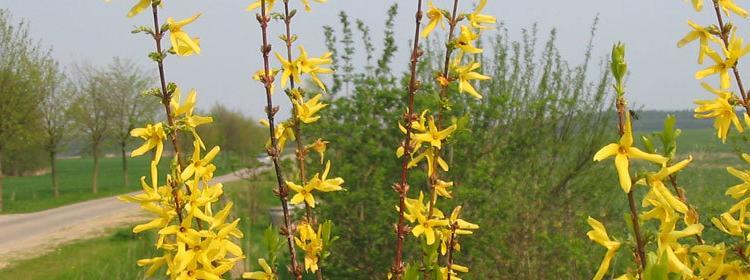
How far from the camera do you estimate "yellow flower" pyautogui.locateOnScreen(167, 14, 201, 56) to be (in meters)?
1.80

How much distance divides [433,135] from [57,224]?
55.0 feet

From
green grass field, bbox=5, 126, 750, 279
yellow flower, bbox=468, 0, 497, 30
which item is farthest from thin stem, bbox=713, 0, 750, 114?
green grass field, bbox=5, 126, 750, 279

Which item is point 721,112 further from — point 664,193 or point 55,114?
point 55,114

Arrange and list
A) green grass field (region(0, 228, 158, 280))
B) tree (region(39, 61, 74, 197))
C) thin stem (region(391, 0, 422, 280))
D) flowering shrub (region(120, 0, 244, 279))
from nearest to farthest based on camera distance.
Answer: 1. flowering shrub (region(120, 0, 244, 279))
2. thin stem (region(391, 0, 422, 280))
3. green grass field (region(0, 228, 158, 280))
4. tree (region(39, 61, 74, 197))

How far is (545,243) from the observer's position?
571 cm

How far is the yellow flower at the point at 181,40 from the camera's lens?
1.80 meters

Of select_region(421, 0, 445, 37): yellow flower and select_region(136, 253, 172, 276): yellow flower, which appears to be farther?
select_region(421, 0, 445, 37): yellow flower

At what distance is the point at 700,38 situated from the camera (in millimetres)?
2154

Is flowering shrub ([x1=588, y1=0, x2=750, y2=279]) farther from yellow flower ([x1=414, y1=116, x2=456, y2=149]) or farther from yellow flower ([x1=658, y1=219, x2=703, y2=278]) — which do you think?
yellow flower ([x1=414, y1=116, x2=456, y2=149])

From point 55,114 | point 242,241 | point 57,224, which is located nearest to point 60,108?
point 55,114

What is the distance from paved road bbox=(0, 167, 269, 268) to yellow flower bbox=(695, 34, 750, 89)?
29.1 feet

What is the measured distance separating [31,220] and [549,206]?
15.2 metres

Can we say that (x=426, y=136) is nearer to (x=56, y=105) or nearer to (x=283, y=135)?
(x=283, y=135)

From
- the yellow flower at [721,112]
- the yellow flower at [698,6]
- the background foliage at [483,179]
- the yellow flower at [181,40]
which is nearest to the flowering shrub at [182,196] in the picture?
the yellow flower at [181,40]
